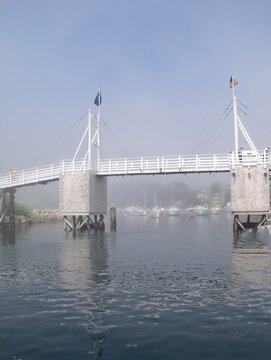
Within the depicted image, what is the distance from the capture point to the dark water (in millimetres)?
10008

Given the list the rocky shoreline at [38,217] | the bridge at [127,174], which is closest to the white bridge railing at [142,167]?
the bridge at [127,174]

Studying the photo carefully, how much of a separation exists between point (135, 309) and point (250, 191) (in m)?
30.0

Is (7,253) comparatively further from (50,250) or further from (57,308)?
(57,308)

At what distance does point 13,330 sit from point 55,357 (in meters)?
2.58

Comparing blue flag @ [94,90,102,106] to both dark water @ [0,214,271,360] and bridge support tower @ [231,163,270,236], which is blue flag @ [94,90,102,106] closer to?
bridge support tower @ [231,163,270,236]

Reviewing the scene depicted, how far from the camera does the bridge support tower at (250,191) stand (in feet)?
132

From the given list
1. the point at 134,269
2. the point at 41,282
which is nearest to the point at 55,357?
the point at 41,282

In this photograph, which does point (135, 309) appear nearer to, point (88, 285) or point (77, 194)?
point (88, 285)

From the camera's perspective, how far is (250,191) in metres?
40.8

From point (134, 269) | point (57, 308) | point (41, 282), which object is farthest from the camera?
point (134, 269)

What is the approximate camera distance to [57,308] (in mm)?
13641

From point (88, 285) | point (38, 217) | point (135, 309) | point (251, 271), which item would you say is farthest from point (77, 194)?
point (38, 217)

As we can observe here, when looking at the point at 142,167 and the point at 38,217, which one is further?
the point at 38,217

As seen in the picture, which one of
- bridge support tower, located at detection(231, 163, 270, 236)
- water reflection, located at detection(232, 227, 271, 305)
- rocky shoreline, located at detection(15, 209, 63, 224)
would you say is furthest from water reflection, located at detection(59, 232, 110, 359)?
rocky shoreline, located at detection(15, 209, 63, 224)
